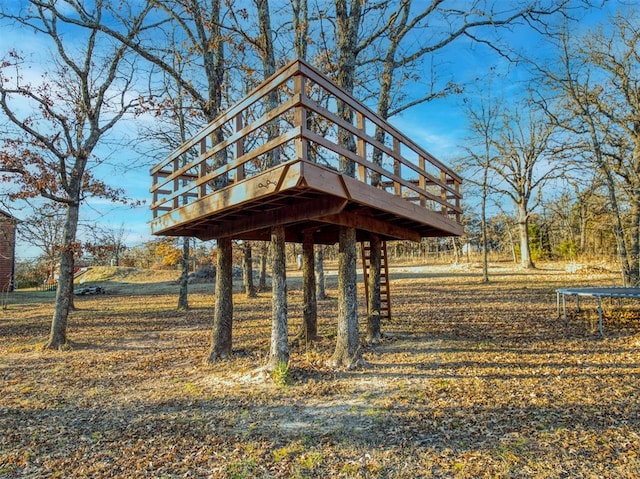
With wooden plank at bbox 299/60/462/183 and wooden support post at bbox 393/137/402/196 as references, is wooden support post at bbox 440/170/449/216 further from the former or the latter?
wooden support post at bbox 393/137/402/196

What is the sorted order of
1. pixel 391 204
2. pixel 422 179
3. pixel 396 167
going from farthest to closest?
pixel 422 179 < pixel 396 167 < pixel 391 204

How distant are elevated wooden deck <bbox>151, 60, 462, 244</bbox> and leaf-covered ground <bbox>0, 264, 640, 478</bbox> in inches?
99.8

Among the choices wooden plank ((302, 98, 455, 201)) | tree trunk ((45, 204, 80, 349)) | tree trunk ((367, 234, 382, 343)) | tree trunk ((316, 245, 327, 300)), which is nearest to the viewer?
wooden plank ((302, 98, 455, 201))

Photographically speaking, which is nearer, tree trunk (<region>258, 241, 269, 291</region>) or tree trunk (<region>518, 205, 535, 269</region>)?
tree trunk (<region>258, 241, 269, 291</region>)

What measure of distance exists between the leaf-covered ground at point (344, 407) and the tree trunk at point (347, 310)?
313 mm

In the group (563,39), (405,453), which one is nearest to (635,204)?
(563,39)

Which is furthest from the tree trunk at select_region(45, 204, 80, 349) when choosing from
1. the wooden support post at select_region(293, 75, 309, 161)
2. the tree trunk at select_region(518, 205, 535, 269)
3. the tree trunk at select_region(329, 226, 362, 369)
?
the tree trunk at select_region(518, 205, 535, 269)

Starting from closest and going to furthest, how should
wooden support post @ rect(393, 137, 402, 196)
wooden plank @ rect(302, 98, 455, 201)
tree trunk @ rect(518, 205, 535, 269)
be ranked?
wooden plank @ rect(302, 98, 455, 201), wooden support post @ rect(393, 137, 402, 196), tree trunk @ rect(518, 205, 535, 269)

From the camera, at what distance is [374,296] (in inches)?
336

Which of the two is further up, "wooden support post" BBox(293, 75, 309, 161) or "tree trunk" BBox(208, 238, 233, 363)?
"wooden support post" BBox(293, 75, 309, 161)

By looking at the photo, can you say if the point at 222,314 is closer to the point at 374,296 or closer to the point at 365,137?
the point at 374,296

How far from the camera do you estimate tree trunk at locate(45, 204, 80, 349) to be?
9625 mm

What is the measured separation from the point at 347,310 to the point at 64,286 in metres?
7.60

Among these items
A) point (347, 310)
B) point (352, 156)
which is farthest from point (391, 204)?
point (347, 310)
